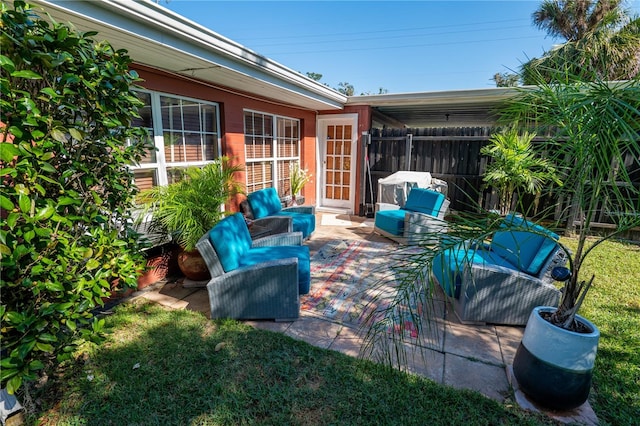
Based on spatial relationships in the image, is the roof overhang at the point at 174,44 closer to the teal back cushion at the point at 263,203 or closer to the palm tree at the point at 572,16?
the teal back cushion at the point at 263,203

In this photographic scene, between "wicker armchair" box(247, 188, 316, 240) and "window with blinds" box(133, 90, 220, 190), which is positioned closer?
"window with blinds" box(133, 90, 220, 190)

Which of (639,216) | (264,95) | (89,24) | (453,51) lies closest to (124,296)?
(89,24)

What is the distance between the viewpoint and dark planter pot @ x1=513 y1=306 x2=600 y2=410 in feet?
5.65

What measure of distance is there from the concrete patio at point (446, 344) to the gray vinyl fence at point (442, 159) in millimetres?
3680

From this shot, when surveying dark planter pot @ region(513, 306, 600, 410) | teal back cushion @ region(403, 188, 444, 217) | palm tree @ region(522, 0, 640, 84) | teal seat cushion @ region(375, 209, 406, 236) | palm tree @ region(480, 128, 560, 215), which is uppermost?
palm tree @ region(522, 0, 640, 84)

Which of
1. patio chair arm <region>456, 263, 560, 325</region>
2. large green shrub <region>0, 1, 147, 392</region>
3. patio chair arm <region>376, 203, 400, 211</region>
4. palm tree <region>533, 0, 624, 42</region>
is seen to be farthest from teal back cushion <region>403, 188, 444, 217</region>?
palm tree <region>533, 0, 624, 42</region>

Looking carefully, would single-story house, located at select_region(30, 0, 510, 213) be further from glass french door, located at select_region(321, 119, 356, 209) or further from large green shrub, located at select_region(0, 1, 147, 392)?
large green shrub, located at select_region(0, 1, 147, 392)

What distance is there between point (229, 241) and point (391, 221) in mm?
3108

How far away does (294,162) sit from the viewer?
690cm

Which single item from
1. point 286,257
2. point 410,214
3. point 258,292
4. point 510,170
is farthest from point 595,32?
point 258,292

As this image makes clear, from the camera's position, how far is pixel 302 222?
15.6ft

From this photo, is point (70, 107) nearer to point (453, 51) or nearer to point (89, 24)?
point (89, 24)

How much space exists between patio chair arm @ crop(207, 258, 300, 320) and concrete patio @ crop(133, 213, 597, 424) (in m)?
0.13

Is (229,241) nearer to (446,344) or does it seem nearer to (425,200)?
(446,344)
